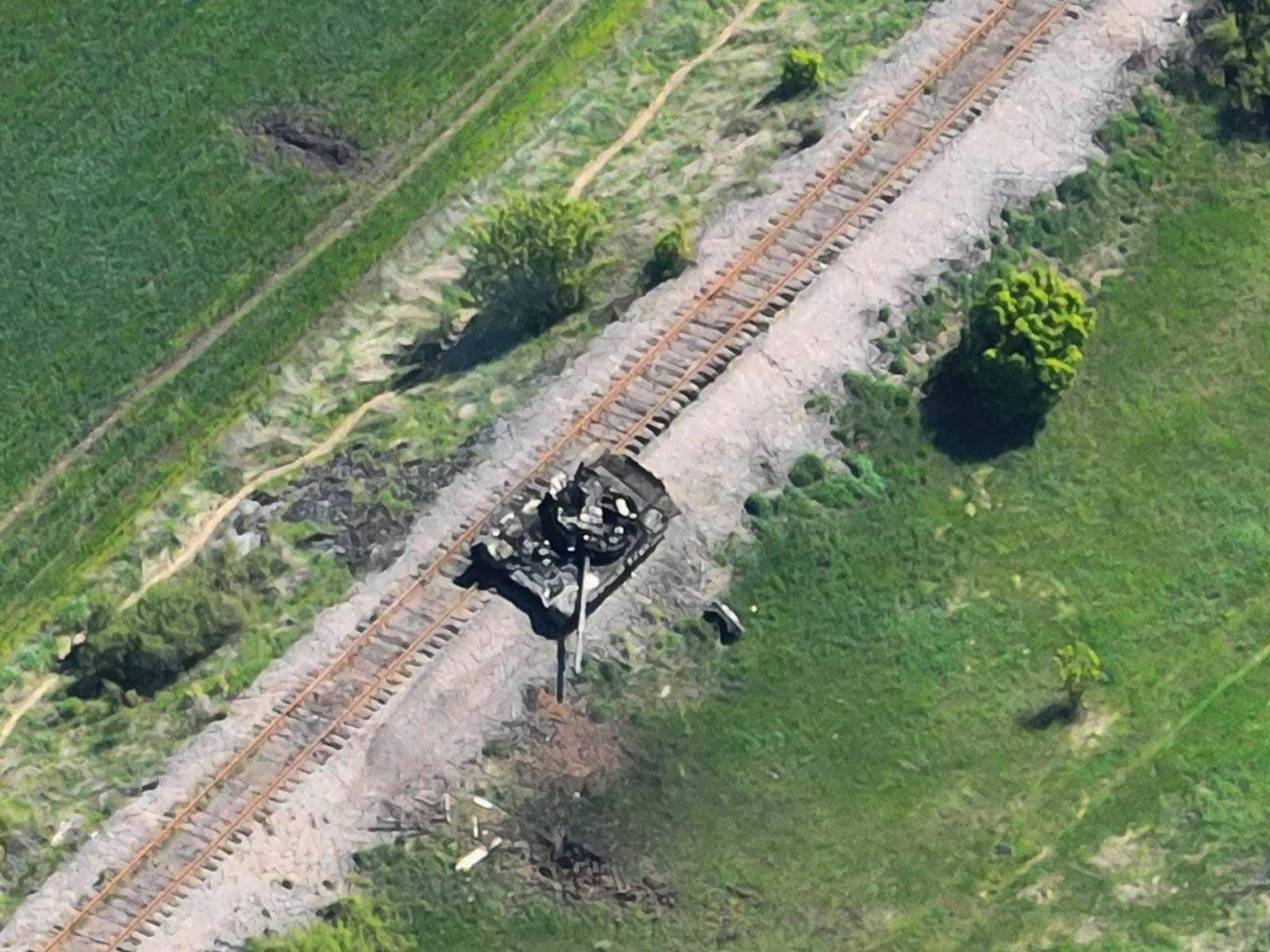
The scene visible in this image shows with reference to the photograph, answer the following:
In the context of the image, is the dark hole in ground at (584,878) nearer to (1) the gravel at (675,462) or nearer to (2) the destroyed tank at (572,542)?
(1) the gravel at (675,462)

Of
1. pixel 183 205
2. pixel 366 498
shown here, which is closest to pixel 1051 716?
pixel 366 498

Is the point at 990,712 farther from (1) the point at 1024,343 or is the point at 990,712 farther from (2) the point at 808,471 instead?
(1) the point at 1024,343

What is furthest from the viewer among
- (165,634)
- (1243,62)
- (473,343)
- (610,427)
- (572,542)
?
(1243,62)

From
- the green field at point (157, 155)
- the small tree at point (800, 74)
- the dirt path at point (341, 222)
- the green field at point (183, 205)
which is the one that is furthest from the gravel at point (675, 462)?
the green field at point (157, 155)

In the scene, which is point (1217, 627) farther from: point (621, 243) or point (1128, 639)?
point (621, 243)

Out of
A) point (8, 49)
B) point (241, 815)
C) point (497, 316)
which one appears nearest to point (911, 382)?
point (497, 316)

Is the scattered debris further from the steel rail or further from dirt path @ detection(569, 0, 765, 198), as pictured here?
dirt path @ detection(569, 0, 765, 198)
